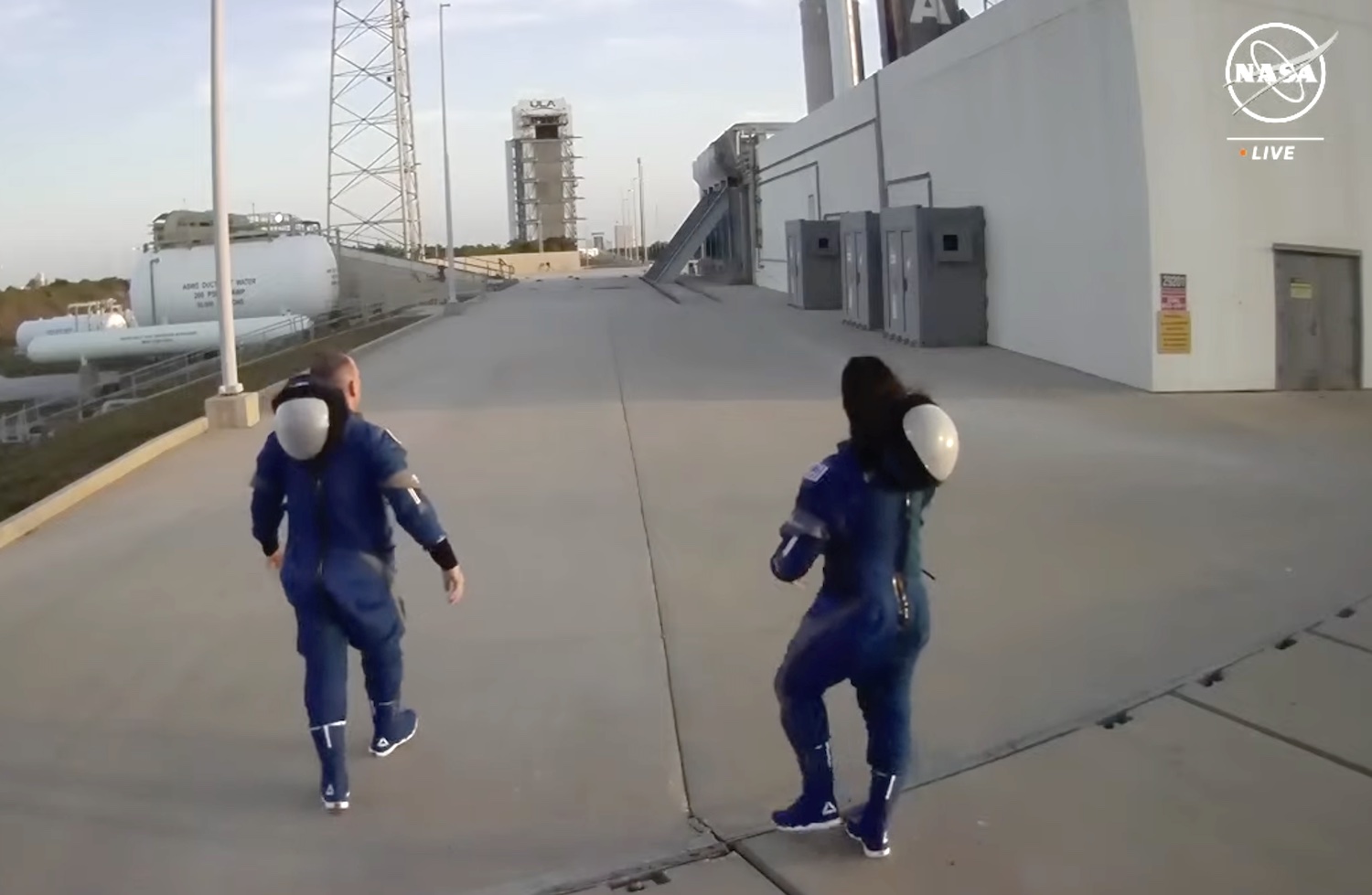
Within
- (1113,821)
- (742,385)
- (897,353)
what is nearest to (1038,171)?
(897,353)

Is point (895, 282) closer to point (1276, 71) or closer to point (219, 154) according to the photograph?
point (1276, 71)

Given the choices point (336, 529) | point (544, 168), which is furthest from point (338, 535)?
point (544, 168)

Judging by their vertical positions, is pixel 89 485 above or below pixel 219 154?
below

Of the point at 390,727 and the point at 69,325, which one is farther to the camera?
the point at 69,325

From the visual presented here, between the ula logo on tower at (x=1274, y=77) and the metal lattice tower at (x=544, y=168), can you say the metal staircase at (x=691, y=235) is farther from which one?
the metal lattice tower at (x=544, y=168)

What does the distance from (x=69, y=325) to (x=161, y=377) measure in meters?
13.8

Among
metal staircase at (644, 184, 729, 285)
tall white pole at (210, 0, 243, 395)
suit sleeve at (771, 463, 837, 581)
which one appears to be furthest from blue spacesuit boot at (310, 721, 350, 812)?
metal staircase at (644, 184, 729, 285)

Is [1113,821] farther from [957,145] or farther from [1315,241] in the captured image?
[957,145]

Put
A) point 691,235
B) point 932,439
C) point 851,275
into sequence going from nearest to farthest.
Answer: point 932,439, point 851,275, point 691,235

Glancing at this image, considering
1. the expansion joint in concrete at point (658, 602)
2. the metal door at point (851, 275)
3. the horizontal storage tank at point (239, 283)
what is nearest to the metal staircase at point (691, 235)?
the horizontal storage tank at point (239, 283)

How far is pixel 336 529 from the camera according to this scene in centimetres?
464

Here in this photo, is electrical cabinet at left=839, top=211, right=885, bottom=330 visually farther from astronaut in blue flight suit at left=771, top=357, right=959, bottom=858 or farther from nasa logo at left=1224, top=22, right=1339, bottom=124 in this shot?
astronaut in blue flight suit at left=771, top=357, right=959, bottom=858

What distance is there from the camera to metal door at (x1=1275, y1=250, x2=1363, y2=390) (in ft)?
47.4

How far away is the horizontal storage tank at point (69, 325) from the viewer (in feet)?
120
